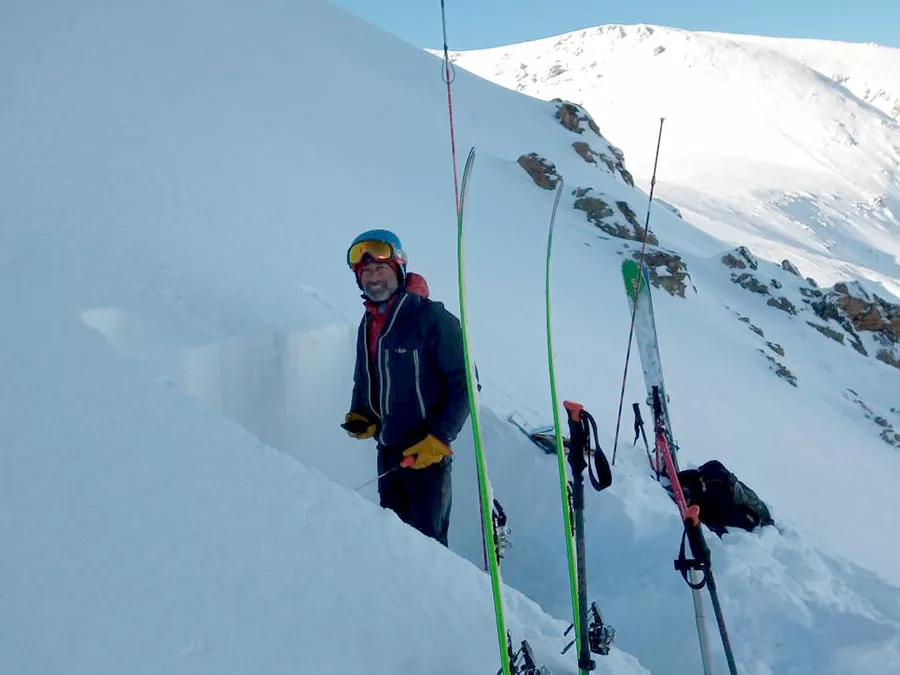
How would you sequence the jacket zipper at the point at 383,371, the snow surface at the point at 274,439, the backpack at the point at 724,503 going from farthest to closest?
the backpack at the point at 724,503 < the jacket zipper at the point at 383,371 < the snow surface at the point at 274,439

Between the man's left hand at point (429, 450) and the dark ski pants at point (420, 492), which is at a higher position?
the man's left hand at point (429, 450)

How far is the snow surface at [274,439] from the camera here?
190 centimetres

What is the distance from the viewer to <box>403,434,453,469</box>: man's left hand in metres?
2.89

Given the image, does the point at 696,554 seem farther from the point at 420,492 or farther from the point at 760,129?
the point at 760,129

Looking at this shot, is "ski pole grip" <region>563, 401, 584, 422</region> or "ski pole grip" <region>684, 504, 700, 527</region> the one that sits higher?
"ski pole grip" <region>563, 401, 584, 422</region>

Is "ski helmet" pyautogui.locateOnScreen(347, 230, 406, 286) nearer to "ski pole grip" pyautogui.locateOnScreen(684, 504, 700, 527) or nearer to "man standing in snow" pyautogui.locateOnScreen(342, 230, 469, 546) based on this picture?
"man standing in snow" pyautogui.locateOnScreen(342, 230, 469, 546)

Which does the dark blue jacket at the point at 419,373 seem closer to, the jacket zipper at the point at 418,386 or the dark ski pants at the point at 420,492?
the jacket zipper at the point at 418,386

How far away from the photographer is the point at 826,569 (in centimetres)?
414

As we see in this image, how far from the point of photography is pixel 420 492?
317 centimetres

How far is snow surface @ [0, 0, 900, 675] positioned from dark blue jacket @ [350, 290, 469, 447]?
0.50m

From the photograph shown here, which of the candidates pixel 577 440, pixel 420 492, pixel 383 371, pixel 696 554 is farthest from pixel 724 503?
pixel 577 440

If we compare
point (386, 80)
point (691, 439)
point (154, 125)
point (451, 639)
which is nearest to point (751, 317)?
point (691, 439)

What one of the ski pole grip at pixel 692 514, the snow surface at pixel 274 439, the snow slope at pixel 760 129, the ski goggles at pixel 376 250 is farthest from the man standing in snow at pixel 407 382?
the snow slope at pixel 760 129

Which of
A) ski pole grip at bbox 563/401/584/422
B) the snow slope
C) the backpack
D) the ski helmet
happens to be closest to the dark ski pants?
the ski helmet
